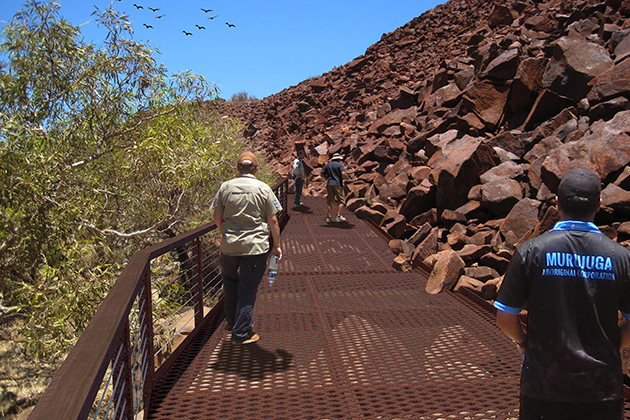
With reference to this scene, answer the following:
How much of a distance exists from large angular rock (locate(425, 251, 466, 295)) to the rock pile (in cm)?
2

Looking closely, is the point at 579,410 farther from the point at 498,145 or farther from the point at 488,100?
the point at 488,100

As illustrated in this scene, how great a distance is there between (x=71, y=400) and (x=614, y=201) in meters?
6.93

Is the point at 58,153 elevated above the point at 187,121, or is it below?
below

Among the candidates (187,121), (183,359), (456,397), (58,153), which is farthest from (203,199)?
(456,397)

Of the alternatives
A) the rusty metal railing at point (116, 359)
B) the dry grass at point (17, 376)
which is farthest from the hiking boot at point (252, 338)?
the dry grass at point (17, 376)

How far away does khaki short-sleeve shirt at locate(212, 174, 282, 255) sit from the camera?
4332mm

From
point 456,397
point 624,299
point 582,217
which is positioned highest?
point 582,217

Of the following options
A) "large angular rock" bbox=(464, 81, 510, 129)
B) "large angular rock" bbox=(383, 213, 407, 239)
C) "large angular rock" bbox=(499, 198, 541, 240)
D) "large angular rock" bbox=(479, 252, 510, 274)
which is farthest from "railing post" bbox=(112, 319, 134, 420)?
"large angular rock" bbox=(464, 81, 510, 129)

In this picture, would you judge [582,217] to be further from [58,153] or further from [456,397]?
[58,153]

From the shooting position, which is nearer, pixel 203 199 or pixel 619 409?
pixel 619 409

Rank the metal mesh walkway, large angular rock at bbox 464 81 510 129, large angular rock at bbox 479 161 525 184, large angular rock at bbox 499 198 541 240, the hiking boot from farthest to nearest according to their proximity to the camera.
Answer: large angular rock at bbox 464 81 510 129, large angular rock at bbox 479 161 525 184, large angular rock at bbox 499 198 541 240, the hiking boot, the metal mesh walkway

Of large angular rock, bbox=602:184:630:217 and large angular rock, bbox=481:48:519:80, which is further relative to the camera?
large angular rock, bbox=481:48:519:80

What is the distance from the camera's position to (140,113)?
1250 cm

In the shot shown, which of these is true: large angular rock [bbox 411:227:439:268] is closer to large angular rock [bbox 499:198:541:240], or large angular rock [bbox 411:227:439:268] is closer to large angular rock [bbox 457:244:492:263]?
large angular rock [bbox 457:244:492:263]
